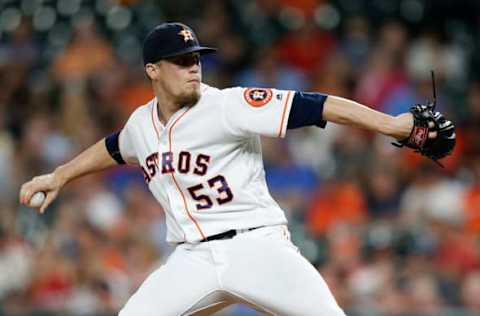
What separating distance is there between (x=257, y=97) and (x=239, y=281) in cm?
66

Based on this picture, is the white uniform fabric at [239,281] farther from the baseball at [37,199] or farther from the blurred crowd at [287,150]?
the blurred crowd at [287,150]

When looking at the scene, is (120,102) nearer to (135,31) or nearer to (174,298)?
(135,31)

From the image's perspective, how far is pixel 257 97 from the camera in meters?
3.79

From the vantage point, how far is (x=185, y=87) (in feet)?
12.8

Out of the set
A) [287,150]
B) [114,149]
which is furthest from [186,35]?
[287,150]

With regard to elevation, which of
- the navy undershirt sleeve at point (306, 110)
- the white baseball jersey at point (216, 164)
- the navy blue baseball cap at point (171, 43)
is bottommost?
the white baseball jersey at point (216, 164)

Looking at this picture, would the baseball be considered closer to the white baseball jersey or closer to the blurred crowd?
the white baseball jersey

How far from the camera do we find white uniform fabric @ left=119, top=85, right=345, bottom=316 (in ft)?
12.3

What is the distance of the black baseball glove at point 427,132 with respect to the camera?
3.63 metres

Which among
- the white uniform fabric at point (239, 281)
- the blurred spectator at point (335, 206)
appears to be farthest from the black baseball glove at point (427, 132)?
the blurred spectator at point (335, 206)

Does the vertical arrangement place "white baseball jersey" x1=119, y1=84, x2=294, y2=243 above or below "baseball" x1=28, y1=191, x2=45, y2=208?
above

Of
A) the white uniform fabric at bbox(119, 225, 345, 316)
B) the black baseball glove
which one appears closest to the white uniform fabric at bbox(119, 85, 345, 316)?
the white uniform fabric at bbox(119, 225, 345, 316)

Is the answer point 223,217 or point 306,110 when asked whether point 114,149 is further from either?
point 306,110

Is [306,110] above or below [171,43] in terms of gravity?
below
